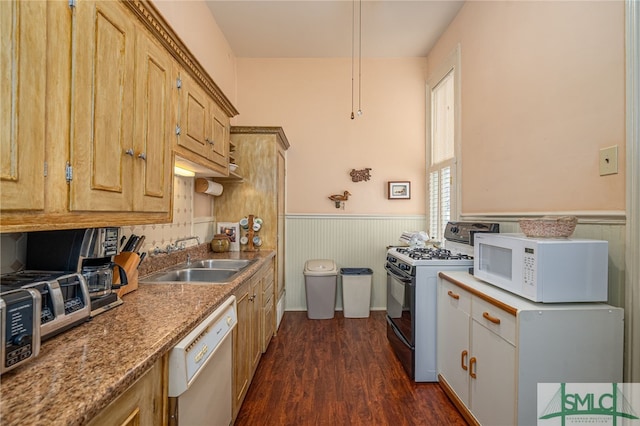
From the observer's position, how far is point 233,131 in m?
2.99

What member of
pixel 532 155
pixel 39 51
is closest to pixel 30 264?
pixel 39 51

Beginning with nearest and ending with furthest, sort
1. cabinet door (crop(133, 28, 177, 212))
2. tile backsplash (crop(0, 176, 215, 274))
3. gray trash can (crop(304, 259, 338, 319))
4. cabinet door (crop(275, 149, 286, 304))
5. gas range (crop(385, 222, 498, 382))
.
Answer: tile backsplash (crop(0, 176, 215, 274)) < cabinet door (crop(133, 28, 177, 212)) < gas range (crop(385, 222, 498, 382)) < cabinet door (crop(275, 149, 286, 304)) < gray trash can (crop(304, 259, 338, 319))

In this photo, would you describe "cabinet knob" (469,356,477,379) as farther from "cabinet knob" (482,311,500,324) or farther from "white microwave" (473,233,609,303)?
"white microwave" (473,233,609,303)

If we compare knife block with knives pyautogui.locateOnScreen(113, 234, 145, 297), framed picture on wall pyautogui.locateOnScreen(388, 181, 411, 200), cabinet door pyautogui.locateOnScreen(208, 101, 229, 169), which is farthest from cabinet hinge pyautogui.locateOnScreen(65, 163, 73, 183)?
framed picture on wall pyautogui.locateOnScreen(388, 181, 411, 200)

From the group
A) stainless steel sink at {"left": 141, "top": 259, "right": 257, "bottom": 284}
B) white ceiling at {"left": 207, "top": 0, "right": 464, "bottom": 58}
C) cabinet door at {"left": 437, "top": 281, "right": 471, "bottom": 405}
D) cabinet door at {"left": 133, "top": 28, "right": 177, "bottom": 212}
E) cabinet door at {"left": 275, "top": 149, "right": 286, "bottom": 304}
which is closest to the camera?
cabinet door at {"left": 133, "top": 28, "right": 177, "bottom": 212}

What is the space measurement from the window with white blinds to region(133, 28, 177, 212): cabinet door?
265cm

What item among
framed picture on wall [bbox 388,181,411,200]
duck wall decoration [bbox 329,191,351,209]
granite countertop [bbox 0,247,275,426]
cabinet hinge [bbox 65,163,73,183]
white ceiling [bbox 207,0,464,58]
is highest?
white ceiling [bbox 207,0,464,58]

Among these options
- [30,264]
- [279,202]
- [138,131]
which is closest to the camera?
[30,264]

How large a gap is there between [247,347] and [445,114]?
3.18 meters

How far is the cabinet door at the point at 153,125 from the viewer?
4.07ft

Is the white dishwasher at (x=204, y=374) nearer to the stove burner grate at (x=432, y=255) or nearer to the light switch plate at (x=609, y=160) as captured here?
the stove burner grate at (x=432, y=255)

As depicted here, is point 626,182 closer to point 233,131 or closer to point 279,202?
point 279,202

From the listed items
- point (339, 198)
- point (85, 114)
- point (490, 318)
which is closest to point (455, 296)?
point (490, 318)

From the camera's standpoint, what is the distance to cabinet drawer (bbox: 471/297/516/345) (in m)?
1.33
